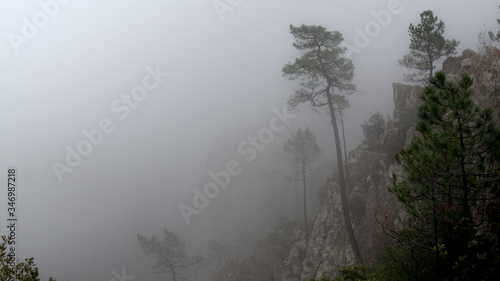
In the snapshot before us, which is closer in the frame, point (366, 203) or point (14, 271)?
point (14, 271)

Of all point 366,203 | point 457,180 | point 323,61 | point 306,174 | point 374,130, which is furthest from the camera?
point 306,174

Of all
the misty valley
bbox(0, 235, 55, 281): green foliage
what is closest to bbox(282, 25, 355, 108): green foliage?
the misty valley

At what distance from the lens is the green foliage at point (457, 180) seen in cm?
551

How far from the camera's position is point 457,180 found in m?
6.05

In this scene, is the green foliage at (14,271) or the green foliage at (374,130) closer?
the green foliage at (14,271)

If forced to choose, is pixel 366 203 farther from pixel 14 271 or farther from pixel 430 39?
pixel 14 271

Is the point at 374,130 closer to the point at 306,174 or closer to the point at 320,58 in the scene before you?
the point at 320,58

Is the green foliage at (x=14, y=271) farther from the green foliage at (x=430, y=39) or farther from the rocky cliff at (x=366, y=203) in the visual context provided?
Answer: the green foliage at (x=430, y=39)

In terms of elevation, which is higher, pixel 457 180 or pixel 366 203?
pixel 457 180

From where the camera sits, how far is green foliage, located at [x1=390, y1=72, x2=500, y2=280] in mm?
5512

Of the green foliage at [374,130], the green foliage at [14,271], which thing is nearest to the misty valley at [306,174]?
the green foliage at [14,271]

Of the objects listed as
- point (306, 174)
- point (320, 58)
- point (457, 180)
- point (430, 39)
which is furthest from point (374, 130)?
point (306, 174)

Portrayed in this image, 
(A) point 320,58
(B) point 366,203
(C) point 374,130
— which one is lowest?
(B) point 366,203

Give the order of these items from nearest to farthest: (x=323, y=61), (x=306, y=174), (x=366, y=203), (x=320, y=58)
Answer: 1. (x=320, y=58)
2. (x=323, y=61)
3. (x=366, y=203)
4. (x=306, y=174)
